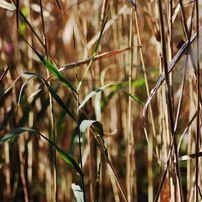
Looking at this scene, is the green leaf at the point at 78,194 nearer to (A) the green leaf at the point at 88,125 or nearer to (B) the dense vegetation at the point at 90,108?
(B) the dense vegetation at the point at 90,108

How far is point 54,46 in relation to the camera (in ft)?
5.32

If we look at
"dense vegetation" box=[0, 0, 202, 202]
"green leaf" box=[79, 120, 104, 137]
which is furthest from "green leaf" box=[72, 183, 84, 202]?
"green leaf" box=[79, 120, 104, 137]

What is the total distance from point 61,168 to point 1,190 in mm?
231

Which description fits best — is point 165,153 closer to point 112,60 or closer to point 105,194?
point 105,194

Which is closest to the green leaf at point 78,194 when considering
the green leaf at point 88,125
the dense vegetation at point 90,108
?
the dense vegetation at point 90,108

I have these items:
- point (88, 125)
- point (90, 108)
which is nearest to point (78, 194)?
point (88, 125)

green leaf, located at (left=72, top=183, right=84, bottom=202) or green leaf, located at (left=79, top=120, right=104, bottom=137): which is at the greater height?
green leaf, located at (left=79, top=120, right=104, bottom=137)

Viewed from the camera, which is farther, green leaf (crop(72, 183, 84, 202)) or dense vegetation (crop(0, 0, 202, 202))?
dense vegetation (crop(0, 0, 202, 202))

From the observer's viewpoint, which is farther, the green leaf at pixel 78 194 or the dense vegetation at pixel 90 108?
the dense vegetation at pixel 90 108

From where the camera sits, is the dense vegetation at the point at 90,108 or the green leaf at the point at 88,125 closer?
the green leaf at the point at 88,125

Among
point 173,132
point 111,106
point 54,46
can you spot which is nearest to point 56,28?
point 54,46

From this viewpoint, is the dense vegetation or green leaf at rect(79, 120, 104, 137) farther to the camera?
the dense vegetation

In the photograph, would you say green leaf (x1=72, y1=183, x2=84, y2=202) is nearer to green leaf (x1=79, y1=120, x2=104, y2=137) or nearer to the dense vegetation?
the dense vegetation

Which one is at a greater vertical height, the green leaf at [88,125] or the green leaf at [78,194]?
the green leaf at [88,125]
